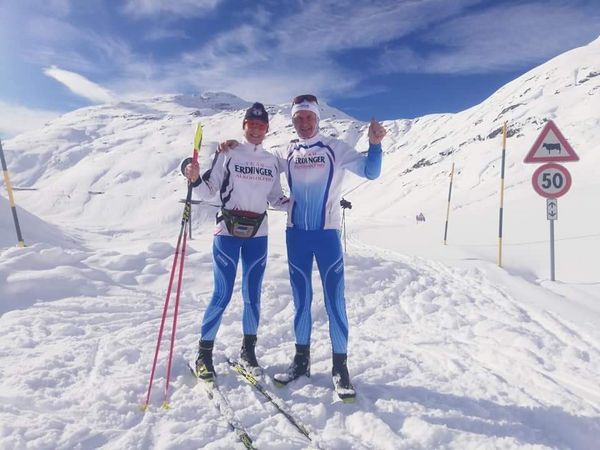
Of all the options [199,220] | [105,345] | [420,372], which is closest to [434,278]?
[420,372]

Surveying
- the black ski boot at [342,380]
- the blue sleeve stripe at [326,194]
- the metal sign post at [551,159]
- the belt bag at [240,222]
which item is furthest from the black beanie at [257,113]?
the metal sign post at [551,159]

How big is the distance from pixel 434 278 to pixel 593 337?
3668mm

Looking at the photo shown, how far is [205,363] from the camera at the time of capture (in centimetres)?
409

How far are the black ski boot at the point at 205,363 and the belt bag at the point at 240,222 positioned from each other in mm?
1105

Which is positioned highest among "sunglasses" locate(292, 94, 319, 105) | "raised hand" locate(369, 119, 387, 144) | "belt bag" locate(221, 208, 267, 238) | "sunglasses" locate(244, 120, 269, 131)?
"sunglasses" locate(292, 94, 319, 105)

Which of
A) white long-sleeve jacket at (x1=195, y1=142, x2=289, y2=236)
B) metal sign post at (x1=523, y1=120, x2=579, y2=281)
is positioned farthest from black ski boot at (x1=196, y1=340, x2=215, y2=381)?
metal sign post at (x1=523, y1=120, x2=579, y2=281)

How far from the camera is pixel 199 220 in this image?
2298 inches

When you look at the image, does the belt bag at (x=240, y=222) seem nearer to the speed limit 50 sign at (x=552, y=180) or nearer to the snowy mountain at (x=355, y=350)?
the snowy mountain at (x=355, y=350)

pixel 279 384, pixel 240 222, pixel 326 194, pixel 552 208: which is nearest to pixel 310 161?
pixel 326 194

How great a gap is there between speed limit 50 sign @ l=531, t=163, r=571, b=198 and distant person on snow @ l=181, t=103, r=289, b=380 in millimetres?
5666

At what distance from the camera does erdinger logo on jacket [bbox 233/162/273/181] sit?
4.32 meters

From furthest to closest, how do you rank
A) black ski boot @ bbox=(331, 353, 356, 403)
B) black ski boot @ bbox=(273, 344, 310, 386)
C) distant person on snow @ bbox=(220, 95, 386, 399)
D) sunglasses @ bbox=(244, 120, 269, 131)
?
sunglasses @ bbox=(244, 120, 269, 131), distant person on snow @ bbox=(220, 95, 386, 399), black ski boot @ bbox=(273, 344, 310, 386), black ski boot @ bbox=(331, 353, 356, 403)

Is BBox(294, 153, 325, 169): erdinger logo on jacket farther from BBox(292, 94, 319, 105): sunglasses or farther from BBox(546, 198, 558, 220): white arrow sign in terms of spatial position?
BBox(546, 198, 558, 220): white arrow sign

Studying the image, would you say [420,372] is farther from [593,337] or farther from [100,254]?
[100,254]
